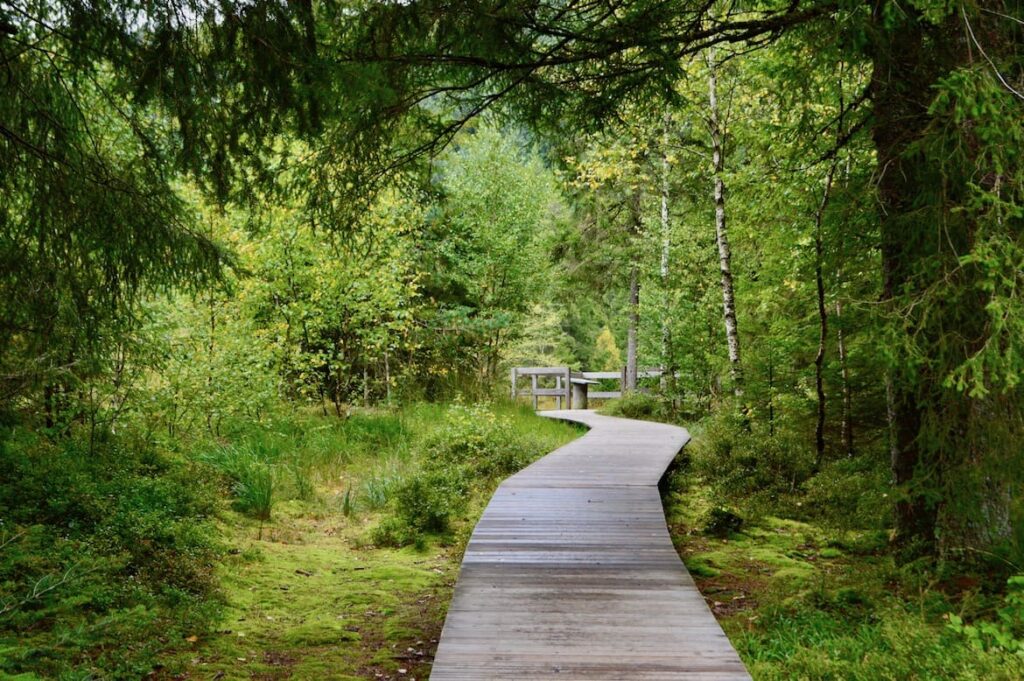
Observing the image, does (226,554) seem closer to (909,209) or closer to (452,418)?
(452,418)

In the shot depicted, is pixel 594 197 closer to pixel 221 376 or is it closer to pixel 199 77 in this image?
pixel 221 376

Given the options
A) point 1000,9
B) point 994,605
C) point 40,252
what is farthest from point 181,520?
point 1000,9

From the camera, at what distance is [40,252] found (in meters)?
4.39

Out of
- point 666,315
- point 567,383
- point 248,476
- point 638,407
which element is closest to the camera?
point 248,476

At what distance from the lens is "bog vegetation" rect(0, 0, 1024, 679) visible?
396cm

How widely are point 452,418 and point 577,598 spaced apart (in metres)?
6.48

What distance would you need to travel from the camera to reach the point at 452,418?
1057 cm

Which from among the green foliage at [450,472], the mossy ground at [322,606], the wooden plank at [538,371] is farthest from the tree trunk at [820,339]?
the wooden plank at [538,371]

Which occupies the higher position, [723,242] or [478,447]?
[723,242]

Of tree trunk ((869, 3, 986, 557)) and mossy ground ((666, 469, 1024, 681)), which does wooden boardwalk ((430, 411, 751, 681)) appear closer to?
mossy ground ((666, 469, 1024, 681))

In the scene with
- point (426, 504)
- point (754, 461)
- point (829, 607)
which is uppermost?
point (754, 461)

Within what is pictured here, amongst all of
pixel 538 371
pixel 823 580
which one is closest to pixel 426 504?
pixel 823 580

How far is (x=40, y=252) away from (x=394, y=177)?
109 inches

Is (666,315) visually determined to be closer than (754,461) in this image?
No
